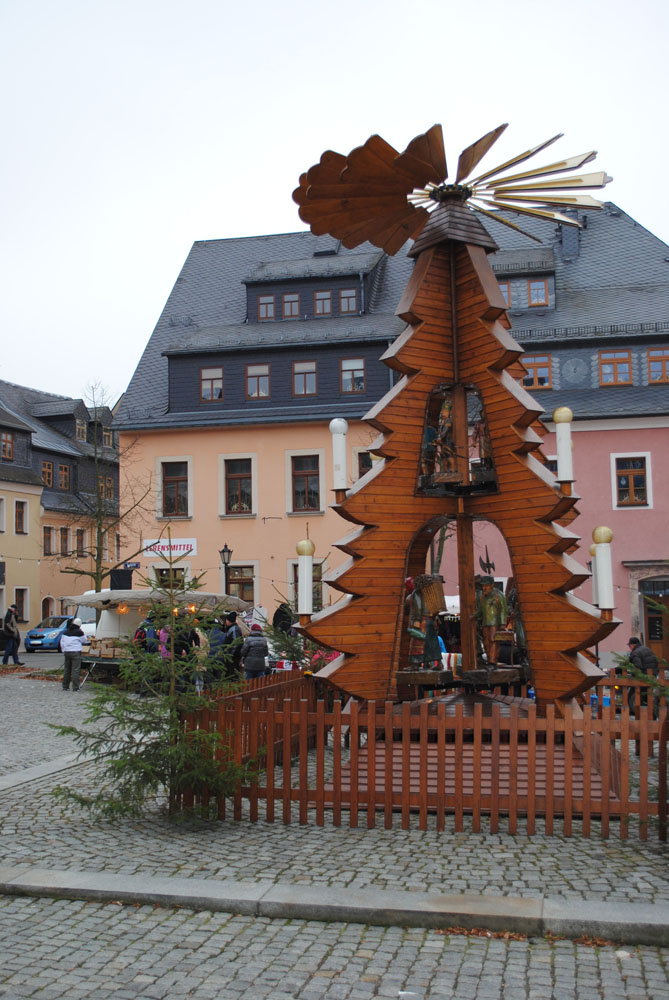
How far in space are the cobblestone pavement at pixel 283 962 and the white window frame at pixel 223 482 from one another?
2826 cm

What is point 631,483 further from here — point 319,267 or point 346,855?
point 346,855

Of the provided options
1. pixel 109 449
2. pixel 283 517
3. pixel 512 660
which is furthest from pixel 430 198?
pixel 109 449

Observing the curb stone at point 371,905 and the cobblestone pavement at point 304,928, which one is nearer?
the cobblestone pavement at point 304,928

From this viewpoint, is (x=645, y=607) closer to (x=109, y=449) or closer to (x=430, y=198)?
(x=430, y=198)

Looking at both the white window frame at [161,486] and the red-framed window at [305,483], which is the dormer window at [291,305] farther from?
the white window frame at [161,486]

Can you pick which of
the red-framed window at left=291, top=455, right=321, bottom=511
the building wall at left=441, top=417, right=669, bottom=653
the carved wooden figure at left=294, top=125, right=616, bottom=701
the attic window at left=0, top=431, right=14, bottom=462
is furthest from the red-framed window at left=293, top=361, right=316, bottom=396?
the carved wooden figure at left=294, top=125, right=616, bottom=701

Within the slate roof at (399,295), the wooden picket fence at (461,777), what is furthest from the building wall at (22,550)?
the wooden picket fence at (461,777)

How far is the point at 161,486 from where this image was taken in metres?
34.9

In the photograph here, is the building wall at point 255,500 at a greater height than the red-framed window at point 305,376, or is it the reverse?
the red-framed window at point 305,376

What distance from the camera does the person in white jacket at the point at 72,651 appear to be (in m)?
21.8

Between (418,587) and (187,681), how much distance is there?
2623 millimetres

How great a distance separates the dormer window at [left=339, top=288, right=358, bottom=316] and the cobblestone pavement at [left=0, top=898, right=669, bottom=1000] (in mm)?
30470

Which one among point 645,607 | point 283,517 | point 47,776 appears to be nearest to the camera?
point 47,776

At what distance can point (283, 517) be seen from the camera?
34.0 m
